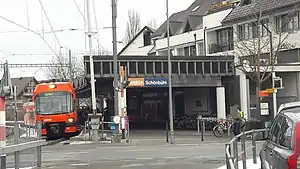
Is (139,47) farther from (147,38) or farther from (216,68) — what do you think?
(216,68)

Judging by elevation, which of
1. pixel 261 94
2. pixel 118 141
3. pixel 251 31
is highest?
pixel 251 31

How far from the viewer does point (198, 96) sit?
5416 centimetres

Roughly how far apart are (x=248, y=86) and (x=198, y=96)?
1025 centimetres

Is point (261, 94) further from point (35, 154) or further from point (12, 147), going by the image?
point (12, 147)

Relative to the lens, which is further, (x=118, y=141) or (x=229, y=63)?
(x=229, y=63)

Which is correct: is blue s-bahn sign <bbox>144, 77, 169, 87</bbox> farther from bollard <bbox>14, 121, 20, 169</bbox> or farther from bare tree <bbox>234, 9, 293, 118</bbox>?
bollard <bbox>14, 121, 20, 169</bbox>

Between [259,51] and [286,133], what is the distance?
27749 millimetres

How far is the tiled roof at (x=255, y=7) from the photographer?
45.3m

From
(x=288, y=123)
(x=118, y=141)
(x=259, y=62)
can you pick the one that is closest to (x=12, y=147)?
(x=288, y=123)

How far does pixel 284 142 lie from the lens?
7.51 m

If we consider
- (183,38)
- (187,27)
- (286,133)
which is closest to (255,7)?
(187,27)

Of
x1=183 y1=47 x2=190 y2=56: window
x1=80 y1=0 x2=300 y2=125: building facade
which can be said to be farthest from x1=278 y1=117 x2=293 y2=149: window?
x1=183 y1=47 x2=190 y2=56: window

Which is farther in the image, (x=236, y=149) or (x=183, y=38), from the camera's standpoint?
(x=183, y=38)

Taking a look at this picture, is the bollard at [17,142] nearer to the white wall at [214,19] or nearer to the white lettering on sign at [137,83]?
the white lettering on sign at [137,83]
